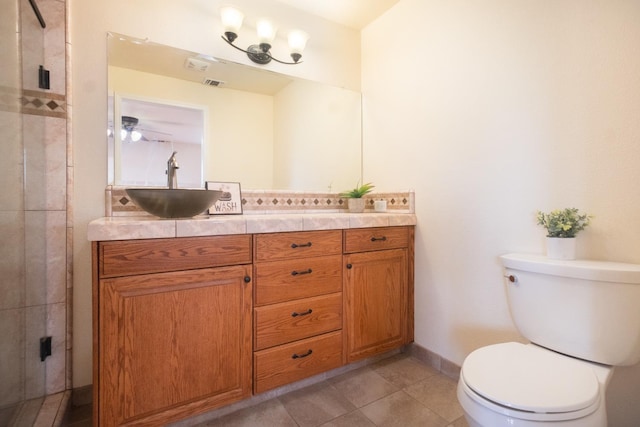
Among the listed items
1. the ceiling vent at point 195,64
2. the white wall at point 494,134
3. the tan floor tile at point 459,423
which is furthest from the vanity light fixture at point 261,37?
the tan floor tile at point 459,423

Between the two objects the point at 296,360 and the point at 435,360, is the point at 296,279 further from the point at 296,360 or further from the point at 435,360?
the point at 435,360

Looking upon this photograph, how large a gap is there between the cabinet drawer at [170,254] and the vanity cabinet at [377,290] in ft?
1.95

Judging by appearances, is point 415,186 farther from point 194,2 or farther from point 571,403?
point 194,2

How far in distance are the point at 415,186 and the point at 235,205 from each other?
3.68ft

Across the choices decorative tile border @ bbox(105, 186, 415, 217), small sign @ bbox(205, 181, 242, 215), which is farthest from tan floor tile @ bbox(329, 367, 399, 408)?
small sign @ bbox(205, 181, 242, 215)

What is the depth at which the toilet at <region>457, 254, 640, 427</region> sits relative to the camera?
78 cm

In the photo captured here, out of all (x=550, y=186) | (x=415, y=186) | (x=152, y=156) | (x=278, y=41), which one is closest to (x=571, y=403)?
(x=550, y=186)

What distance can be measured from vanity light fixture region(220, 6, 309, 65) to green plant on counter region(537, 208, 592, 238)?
1.72 metres

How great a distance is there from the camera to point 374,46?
2172 millimetres

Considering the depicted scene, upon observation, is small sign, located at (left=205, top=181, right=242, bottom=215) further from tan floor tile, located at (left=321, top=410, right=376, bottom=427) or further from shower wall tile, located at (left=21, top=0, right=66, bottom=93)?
tan floor tile, located at (left=321, top=410, right=376, bottom=427)

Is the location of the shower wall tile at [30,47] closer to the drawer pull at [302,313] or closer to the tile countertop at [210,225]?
the tile countertop at [210,225]

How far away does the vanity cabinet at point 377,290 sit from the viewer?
5.27 ft

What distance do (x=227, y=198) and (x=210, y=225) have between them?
0.57 metres

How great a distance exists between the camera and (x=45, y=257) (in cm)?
133
